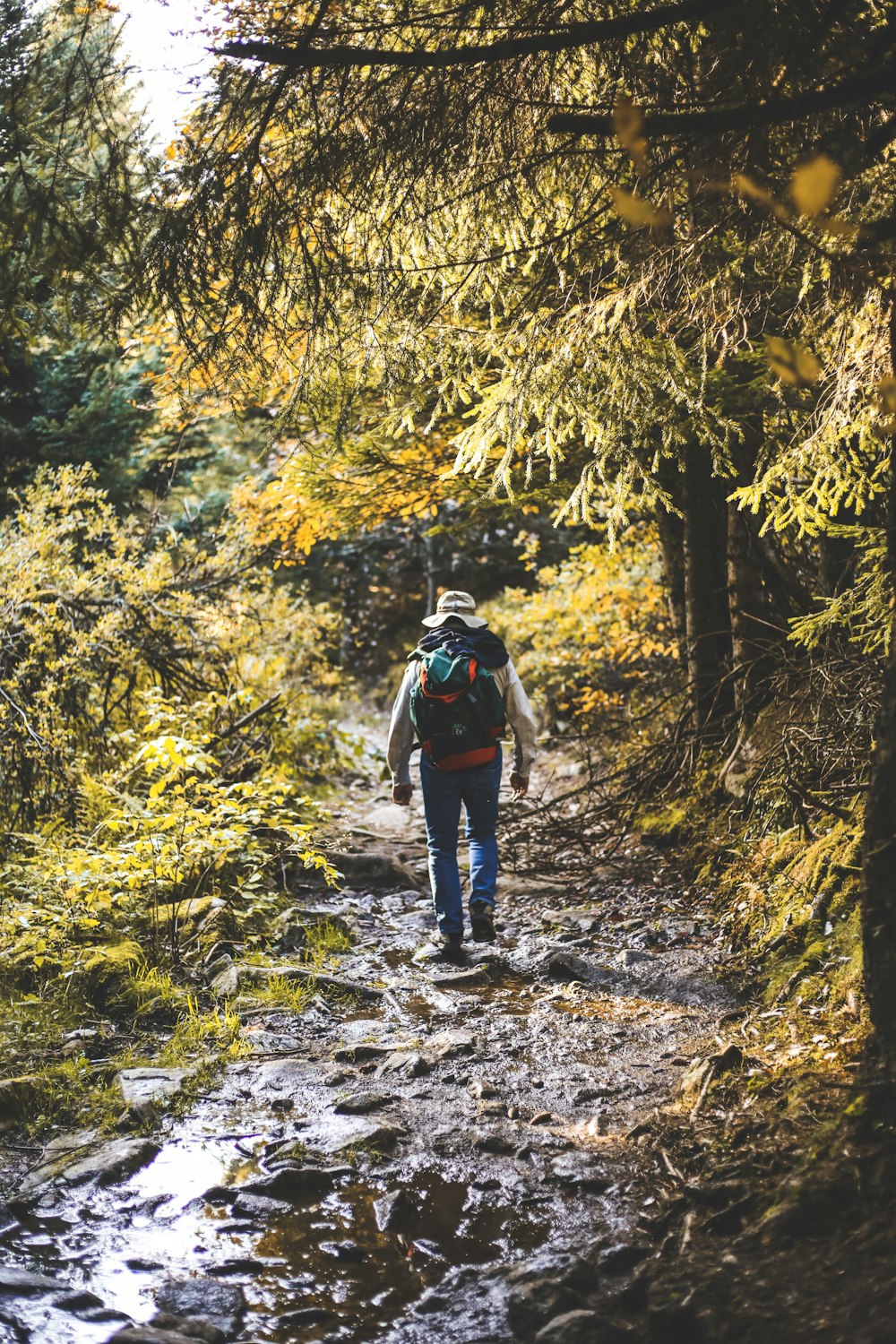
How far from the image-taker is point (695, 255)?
163 inches

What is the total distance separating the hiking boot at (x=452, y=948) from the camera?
608 centimetres

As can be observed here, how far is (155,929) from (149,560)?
4.72 metres

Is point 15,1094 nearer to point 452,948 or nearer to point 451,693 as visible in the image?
point 452,948

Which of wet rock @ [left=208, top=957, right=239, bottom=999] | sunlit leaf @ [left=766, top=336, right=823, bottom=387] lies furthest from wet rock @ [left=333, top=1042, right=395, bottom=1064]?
sunlit leaf @ [left=766, top=336, right=823, bottom=387]

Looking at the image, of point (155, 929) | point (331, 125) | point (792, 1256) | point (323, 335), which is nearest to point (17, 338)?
point (323, 335)

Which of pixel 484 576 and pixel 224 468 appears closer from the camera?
pixel 224 468

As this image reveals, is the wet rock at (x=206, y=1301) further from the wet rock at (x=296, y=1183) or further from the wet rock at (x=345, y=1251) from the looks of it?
the wet rock at (x=296, y=1183)

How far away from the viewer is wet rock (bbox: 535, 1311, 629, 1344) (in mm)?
2414

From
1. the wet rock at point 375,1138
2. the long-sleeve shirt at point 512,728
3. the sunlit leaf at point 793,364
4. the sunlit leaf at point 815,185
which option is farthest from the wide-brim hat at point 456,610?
the sunlit leaf at point 815,185

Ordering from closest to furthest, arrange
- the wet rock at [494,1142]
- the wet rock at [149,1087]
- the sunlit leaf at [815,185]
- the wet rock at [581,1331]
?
the sunlit leaf at [815,185] < the wet rock at [581,1331] < the wet rock at [494,1142] < the wet rock at [149,1087]

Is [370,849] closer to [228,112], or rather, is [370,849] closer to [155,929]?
[155,929]

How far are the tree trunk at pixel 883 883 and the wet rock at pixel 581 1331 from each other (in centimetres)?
114

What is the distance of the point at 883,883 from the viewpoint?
115 inches

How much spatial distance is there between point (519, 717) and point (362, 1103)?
10.5ft
